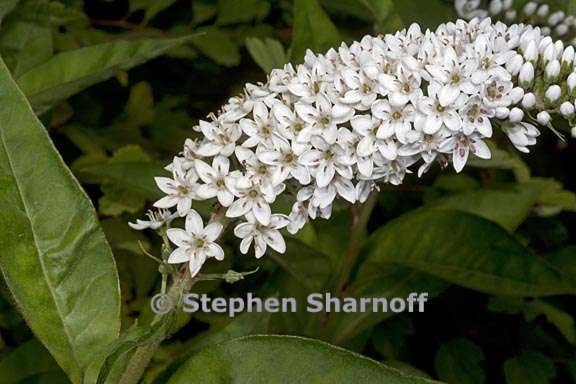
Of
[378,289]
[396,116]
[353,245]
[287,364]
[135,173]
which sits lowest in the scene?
[378,289]

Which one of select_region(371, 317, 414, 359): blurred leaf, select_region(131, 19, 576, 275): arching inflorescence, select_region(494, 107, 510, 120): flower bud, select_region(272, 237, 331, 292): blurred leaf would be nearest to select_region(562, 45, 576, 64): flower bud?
select_region(131, 19, 576, 275): arching inflorescence

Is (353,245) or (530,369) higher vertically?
(353,245)

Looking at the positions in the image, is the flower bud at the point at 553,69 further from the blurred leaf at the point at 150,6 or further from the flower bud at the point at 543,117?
the blurred leaf at the point at 150,6

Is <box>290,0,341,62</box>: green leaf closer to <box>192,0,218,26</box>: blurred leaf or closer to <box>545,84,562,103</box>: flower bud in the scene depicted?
<box>192,0,218,26</box>: blurred leaf

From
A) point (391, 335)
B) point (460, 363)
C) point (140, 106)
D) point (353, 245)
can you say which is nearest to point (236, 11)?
point (140, 106)

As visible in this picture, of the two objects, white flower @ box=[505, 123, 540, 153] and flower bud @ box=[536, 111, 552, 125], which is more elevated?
flower bud @ box=[536, 111, 552, 125]

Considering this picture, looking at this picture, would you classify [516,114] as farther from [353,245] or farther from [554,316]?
[554,316]

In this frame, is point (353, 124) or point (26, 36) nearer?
point (353, 124)
